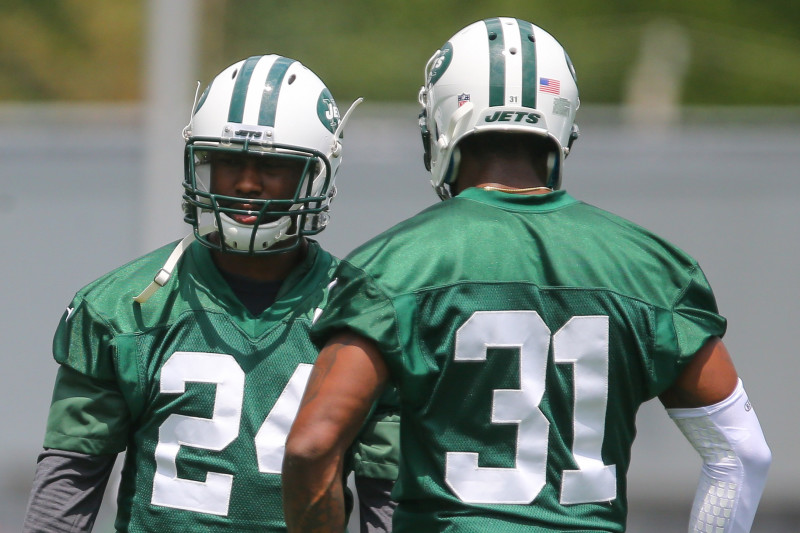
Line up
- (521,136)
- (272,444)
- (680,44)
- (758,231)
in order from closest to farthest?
1. (521,136)
2. (272,444)
3. (758,231)
4. (680,44)

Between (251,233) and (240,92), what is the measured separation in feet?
1.28

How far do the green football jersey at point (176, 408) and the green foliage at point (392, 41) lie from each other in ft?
35.1

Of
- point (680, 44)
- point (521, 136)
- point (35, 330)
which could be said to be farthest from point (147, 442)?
point (680, 44)

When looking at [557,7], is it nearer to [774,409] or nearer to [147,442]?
[774,409]

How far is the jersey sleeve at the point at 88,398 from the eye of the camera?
8.66 ft

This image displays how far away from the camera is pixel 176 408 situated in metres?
2.67

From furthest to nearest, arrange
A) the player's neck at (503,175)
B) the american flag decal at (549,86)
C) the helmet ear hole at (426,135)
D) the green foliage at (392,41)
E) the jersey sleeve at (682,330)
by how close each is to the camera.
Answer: the green foliage at (392,41) → the helmet ear hole at (426,135) → the american flag decal at (549,86) → the player's neck at (503,175) → the jersey sleeve at (682,330)

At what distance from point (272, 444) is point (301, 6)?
12.9 meters

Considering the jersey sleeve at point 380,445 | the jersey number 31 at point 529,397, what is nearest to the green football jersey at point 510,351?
the jersey number 31 at point 529,397

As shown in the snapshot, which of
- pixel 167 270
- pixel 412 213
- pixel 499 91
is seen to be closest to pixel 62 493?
pixel 167 270

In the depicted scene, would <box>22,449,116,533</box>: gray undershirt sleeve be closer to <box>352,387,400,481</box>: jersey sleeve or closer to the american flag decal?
<box>352,387,400,481</box>: jersey sleeve

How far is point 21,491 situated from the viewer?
23.6 ft

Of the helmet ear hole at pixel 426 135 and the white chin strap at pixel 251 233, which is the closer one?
the helmet ear hole at pixel 426 135

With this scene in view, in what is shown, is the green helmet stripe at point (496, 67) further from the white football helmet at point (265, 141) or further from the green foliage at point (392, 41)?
the green foliage at point (392, 41)
